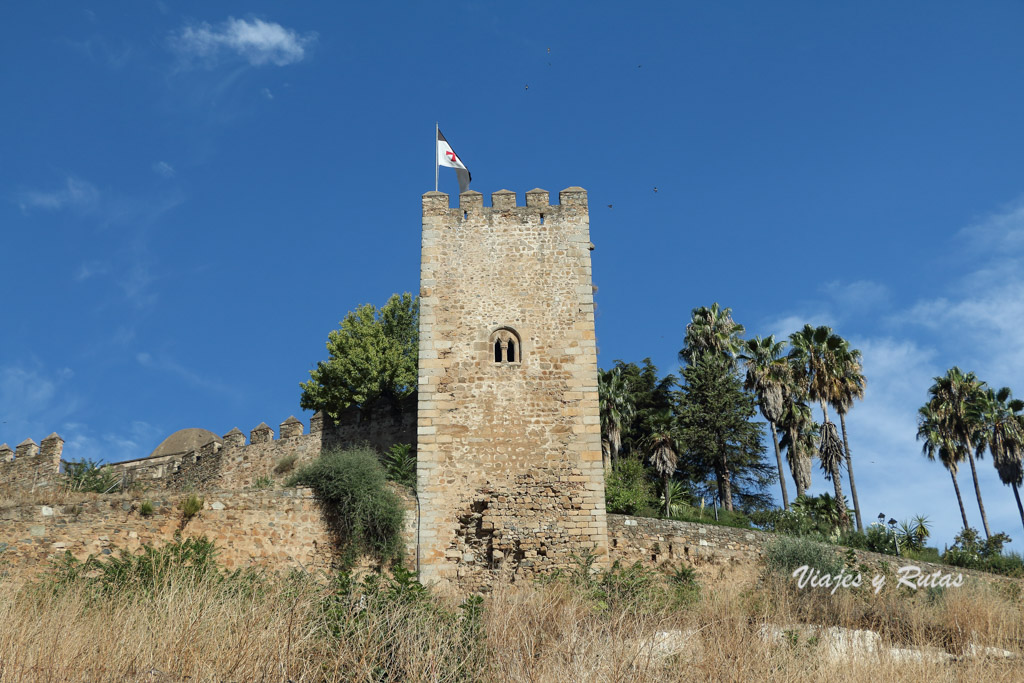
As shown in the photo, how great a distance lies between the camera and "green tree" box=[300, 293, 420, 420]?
24625mm

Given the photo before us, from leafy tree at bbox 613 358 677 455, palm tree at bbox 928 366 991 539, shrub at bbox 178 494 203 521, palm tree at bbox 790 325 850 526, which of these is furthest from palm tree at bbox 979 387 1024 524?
shrub at bbox 178 494 203 521

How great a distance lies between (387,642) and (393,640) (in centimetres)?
6

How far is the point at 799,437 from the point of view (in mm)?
29047

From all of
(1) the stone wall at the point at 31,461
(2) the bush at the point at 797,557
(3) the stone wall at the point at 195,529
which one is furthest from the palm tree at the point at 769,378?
(1) the stone wall at the point at 31,461

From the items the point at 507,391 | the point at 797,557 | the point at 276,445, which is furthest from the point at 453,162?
the point at 797,557

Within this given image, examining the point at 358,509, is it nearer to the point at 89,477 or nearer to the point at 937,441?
the point at 89,477

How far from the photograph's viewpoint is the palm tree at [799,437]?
28.2 metres

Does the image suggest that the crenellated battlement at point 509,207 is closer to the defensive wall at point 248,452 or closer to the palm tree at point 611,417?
the defensive wall at point 248,452

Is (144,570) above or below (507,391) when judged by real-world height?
below

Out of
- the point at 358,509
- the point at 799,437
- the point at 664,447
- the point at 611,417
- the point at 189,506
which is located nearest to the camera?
the point at 189,506

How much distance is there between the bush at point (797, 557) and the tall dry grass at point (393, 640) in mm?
5160

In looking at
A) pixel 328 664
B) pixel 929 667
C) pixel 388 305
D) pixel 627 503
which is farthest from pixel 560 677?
pixel 388 305

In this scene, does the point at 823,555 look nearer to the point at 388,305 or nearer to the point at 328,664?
the point at 328,664

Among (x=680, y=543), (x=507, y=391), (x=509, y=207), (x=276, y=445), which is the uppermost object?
(x=509, y=207)
